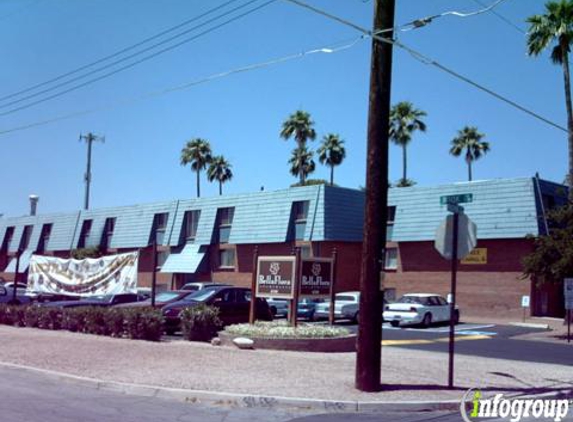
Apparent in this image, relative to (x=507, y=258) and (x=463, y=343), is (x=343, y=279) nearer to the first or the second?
(x=507, y=258)

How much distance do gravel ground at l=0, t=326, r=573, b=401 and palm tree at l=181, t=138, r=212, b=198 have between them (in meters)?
52.5

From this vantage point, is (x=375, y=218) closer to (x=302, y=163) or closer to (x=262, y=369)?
(x=262, y=369)

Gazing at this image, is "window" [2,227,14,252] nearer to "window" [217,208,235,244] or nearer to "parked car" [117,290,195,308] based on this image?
"window" [217,208,235,244]

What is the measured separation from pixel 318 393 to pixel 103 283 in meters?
12.9

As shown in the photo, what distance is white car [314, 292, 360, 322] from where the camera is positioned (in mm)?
31453

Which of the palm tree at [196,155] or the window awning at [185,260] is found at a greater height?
the palm tree at [196,155]

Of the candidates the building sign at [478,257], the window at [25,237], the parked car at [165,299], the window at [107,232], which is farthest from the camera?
the window at [25,237]

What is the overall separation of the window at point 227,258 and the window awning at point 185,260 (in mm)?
1158

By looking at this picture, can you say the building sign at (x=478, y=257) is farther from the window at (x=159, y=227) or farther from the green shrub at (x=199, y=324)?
the window at (x=159, y=227)

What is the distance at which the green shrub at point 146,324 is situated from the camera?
18.3 metres

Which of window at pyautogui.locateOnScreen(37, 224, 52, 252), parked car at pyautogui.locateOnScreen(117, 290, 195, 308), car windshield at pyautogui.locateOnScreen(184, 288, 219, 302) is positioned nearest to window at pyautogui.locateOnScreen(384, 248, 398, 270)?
parked car at pyautogui.locateOnScreen(117, 290, 195, 308)

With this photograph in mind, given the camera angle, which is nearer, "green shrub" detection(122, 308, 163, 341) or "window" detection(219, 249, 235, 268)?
"green shrub" detection(122, 308, 163, 341)

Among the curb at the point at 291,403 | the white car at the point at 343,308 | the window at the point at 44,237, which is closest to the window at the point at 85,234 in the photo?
the window at the point at 44,237

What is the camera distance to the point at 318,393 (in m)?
11.2
